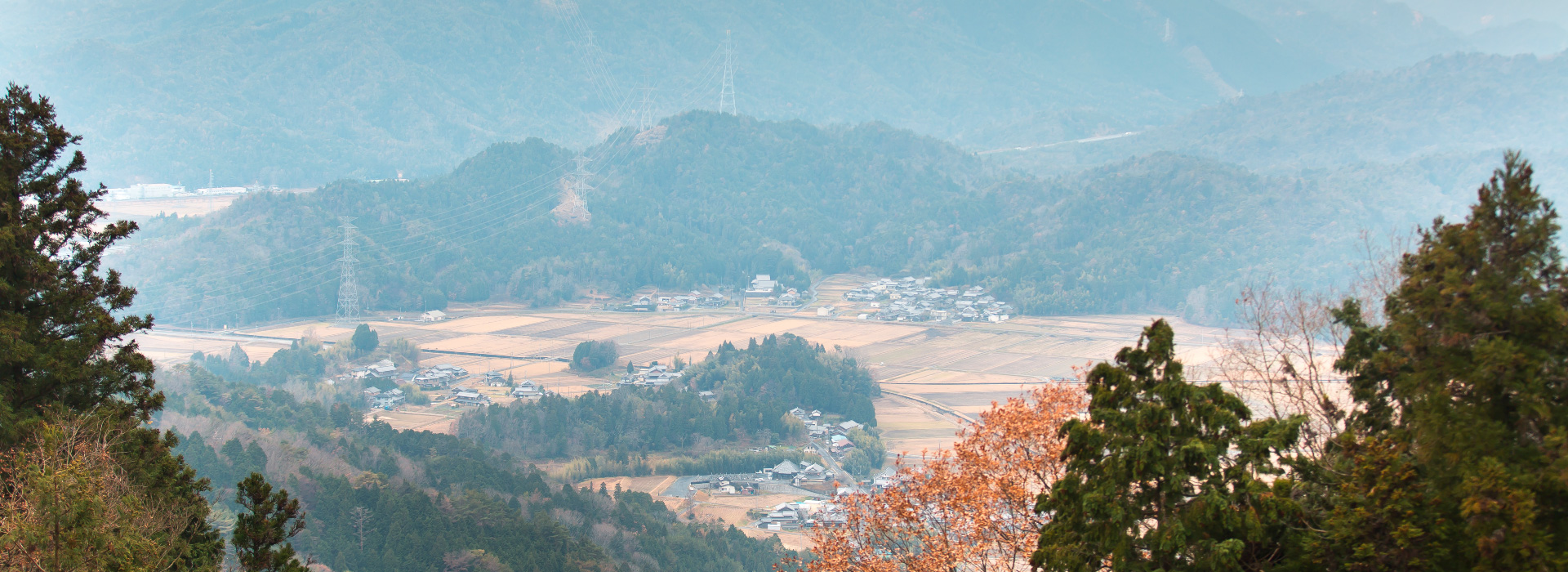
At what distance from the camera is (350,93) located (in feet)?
559

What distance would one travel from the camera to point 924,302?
88.6 meters

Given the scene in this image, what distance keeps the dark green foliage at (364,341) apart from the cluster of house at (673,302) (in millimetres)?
25080

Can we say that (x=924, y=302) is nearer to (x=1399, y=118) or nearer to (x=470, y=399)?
(x=470, y=399)

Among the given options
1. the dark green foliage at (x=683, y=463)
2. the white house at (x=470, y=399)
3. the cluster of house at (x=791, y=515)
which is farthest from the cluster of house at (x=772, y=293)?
the cluster of house at (x=791, y=515)

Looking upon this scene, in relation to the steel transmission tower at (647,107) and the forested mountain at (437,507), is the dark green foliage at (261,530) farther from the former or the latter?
the steel transmission tower at (647,107)

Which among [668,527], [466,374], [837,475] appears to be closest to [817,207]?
[466,374]

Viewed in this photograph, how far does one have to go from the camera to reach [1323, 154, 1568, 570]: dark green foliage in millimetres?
7602

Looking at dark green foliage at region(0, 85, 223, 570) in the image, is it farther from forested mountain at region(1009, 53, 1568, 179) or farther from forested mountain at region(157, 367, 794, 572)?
forested mountain at region(1009, 53, 1568, 179)

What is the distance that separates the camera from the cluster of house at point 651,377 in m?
56.4

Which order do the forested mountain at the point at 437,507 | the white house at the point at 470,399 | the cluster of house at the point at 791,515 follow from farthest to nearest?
the white house at the point at 470,399, the cluster of house at the point at 791,515, the forested mountain at the point at 437,507

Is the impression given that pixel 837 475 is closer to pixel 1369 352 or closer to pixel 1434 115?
pixel 1369 352

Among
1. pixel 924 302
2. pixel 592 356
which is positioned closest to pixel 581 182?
pixel 924 302

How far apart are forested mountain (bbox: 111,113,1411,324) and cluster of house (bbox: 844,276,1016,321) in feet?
10.1

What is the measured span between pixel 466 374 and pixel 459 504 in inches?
1177
